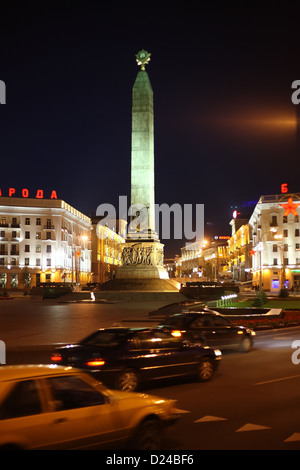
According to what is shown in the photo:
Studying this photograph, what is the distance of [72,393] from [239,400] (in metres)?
5.40

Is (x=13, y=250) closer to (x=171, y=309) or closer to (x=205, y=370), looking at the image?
(x=171, y=309)

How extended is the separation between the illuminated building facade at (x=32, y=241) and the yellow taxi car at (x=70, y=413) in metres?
93.2

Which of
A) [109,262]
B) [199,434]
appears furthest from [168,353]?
[109,262]

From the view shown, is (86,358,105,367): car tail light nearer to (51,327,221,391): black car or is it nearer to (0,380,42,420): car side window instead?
(51,327,221,391): black car

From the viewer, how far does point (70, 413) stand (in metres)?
5.67

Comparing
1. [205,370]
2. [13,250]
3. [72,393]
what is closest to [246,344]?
[205,370]

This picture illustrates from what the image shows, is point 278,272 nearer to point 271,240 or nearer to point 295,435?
point 271,240

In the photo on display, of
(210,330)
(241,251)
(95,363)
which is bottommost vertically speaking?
(210,330)

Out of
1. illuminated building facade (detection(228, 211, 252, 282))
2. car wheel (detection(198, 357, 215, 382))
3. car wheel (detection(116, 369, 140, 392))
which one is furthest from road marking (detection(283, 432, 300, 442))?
illuminated building facade (detection(228, 211, 252, 282))

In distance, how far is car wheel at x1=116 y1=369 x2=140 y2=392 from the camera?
10.9m

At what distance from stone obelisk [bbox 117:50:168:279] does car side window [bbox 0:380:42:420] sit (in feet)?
169

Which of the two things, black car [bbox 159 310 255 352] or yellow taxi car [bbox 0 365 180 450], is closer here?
yellow taxi car [bbox 0 365 180 450]

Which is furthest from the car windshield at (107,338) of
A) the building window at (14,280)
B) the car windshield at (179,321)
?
the building window at (14,280)

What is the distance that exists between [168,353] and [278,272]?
85.5 metres
